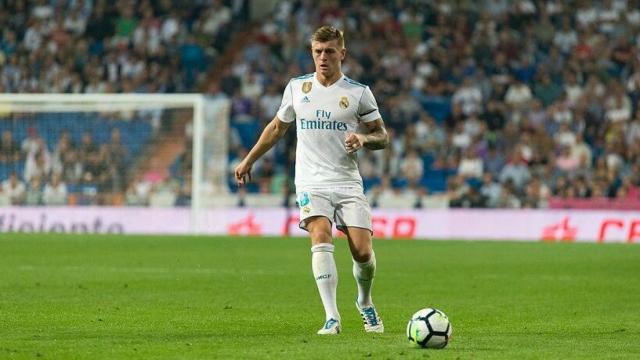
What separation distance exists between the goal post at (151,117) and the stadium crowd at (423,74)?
0.66 m

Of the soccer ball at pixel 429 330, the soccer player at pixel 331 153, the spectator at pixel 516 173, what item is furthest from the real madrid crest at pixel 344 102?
the spectator at pixel 516 173

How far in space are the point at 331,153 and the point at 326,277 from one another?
0.93 metres

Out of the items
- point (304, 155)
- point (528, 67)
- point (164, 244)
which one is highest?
point (528, 67)

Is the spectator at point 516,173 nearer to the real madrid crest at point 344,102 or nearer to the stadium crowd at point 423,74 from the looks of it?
the stadium crowd at point 423,74

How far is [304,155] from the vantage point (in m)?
9.90

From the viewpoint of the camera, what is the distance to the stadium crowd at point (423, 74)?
94.3 ft

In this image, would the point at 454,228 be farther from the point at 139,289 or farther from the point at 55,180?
the point at 139,289

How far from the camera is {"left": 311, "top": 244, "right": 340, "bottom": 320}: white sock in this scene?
9500mm

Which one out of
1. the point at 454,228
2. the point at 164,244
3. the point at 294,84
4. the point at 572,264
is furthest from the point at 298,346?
the point at 454,228

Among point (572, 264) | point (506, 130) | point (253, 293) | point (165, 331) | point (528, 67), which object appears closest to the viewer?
point (165, 331)

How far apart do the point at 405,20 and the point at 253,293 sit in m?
20.9

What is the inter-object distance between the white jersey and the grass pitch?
A: 45.7 inches

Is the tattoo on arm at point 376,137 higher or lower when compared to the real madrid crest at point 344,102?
lower

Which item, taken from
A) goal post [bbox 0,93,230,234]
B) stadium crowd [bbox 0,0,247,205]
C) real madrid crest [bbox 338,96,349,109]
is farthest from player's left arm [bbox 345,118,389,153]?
stadium crowd [bbox 0,0,247,205]
